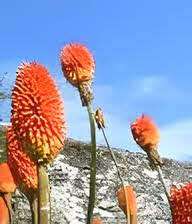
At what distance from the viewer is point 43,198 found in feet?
6.36

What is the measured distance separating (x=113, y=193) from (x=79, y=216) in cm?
45

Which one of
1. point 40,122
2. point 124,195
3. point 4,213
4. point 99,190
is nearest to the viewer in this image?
point 40,122

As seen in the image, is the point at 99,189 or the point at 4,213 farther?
the point at 99,189

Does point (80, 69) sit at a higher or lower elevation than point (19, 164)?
higher

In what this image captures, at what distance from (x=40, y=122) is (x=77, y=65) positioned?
420mm

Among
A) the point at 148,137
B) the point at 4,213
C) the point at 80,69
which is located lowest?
the point at 4,213

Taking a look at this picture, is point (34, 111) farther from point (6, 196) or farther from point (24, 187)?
point (6, 196)

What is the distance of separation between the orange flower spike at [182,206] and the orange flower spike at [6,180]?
0.64 m

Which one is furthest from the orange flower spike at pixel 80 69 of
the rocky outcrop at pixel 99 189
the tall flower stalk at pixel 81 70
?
the rocky outcrop at pixel 99 189

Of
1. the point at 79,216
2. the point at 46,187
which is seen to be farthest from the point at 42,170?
the point at 79,216

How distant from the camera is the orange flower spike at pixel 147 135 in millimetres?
2590

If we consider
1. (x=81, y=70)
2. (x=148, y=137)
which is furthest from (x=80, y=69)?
(x=148, y=137)

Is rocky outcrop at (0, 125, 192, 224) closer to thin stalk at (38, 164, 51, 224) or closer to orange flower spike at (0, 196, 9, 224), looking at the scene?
orange flower spike at (0, 196, 9, 224)

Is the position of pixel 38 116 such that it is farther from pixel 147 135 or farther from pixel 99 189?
pixel 99 189
